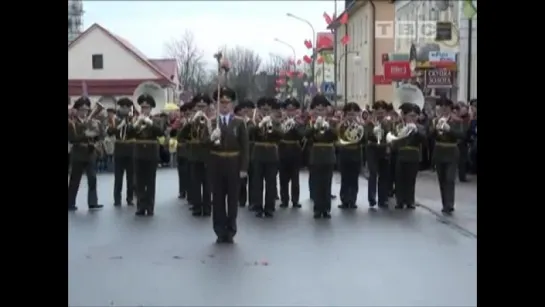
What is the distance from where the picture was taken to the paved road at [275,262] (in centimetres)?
927

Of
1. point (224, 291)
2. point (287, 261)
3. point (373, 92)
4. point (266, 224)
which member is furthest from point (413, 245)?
point (373, 92)

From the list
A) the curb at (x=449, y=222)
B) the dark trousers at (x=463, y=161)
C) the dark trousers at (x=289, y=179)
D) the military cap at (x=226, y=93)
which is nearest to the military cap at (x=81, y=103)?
the dark trousers at (x=289, y=179)

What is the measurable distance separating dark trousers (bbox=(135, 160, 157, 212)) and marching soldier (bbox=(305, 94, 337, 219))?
A: 269cm

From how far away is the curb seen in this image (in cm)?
1453

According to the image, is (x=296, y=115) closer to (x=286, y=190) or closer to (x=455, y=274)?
(x=286, y=190)

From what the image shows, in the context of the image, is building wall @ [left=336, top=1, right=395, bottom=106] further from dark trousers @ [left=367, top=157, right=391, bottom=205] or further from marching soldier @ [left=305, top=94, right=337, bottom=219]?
marching soldier @ [left=305, top=94, right=337, bottom=219]

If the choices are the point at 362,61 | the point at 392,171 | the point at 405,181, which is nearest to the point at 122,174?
the point at 392,171

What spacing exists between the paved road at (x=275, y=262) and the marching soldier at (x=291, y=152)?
1.58 m

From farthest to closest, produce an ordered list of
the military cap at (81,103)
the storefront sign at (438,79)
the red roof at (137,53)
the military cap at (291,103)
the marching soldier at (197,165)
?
1. the storefront sign at (438,79)
2. the military cap at (291,103)
3. the military cap at (81,103)
4. the marching soldier at (197,165)
5. the red roof at (137,53)

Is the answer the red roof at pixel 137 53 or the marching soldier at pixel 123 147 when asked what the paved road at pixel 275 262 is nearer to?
the marching soldier at pixel 123 147

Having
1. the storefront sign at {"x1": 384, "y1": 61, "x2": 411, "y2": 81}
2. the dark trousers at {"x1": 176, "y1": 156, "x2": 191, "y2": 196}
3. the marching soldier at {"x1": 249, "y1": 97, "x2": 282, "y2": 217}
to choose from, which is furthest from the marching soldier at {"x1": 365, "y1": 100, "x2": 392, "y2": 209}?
the storefront sign at {"x1": 384, "y1": 61, "x2": 411, "y2": 81}

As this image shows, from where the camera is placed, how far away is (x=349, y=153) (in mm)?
18219

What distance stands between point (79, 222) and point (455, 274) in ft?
25.2

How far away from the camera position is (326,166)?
1692 cm
